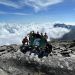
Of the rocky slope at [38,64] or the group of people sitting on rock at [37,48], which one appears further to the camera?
the group of people sitting on rock at [37,48]

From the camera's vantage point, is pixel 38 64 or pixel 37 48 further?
pixel 37 48

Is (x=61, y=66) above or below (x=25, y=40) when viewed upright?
below

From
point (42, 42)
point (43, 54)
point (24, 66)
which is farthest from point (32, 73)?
point (42, 42)

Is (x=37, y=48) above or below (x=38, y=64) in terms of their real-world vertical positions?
above

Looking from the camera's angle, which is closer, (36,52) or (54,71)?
(54,71)

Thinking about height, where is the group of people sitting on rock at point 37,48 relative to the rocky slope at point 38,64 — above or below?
above

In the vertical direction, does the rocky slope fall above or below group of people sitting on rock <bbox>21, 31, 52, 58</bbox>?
below

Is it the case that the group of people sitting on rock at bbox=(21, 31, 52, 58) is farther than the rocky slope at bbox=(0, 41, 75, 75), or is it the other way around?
the group of people sitting on rock at bbox=(21, 31, 52, 58)

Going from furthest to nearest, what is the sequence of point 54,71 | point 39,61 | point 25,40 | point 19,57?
1. point 25,40
2. point 19,57
3. point 39,61
4. point 54,71

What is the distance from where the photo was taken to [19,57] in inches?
1183

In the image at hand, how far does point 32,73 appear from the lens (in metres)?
26.0

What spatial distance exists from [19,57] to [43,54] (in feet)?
12.2

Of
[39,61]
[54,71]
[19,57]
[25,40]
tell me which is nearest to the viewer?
[54,71]

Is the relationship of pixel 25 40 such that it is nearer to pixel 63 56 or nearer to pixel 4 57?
pixel 4 57
